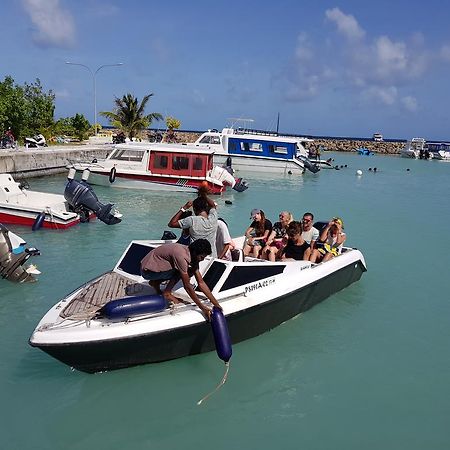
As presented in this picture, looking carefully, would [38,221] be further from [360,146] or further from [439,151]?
[360,146]

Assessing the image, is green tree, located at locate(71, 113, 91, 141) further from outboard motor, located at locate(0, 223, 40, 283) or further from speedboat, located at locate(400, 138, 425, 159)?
speedboat, located at locate(400, 138, 425, 159)

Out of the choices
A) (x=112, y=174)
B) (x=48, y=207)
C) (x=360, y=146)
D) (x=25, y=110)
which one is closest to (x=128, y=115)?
(x=25, y=110)

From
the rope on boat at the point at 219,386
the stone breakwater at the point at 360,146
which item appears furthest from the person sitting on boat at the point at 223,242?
the stone breakwater at the point at 360,146

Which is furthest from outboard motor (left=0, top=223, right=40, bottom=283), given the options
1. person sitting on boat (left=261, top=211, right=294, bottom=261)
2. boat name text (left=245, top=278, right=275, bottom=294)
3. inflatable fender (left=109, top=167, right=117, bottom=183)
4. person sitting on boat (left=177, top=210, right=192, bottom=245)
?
inflatable fender (left=109, top=167, right=117, bottom=183)

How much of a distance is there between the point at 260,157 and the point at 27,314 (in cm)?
3014

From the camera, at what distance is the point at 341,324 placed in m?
8.59

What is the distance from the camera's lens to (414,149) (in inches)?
3258

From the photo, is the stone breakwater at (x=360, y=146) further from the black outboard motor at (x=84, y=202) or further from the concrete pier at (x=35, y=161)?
the black outboard motor at (x=84, y=202)

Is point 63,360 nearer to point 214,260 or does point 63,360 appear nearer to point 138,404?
point 138,404

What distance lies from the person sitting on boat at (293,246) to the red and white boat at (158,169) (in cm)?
1481

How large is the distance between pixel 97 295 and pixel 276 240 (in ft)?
12.4

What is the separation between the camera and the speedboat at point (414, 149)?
260ft

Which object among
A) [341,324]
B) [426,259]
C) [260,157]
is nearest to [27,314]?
[341,324]

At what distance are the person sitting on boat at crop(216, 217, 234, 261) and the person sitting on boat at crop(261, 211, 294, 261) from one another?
107 centimetres
